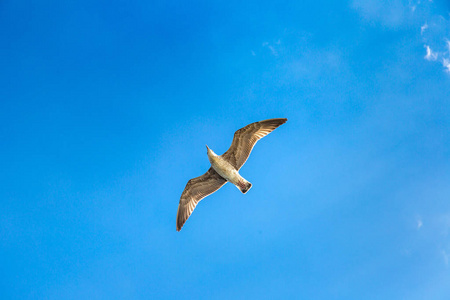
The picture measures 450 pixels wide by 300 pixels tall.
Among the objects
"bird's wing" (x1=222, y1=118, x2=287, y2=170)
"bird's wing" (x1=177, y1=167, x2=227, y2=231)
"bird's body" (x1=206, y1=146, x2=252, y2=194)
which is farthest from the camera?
"bird's wing" (x1=177, y1=167, x2=227, y2=231)

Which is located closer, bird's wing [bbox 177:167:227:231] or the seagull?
the seagull

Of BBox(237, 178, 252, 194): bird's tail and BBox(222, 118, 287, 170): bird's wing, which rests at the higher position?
BBox(222, 118, 287, 170): bird's wing

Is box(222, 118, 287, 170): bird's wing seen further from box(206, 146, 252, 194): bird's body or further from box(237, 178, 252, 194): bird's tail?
box(237, 178, 252, 194): bird's tail

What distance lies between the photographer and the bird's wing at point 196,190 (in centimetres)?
1764

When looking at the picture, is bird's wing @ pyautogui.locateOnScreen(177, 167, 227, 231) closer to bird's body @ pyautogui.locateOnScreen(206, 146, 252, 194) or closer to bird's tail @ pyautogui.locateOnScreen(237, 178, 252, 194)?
bird's body @ pyautogui.locateOnScreen(206, 146, 252, 194)

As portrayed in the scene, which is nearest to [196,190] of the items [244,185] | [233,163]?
[233,163]

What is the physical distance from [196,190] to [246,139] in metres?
3.99

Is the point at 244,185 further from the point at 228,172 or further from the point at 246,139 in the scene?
the point at 246,139

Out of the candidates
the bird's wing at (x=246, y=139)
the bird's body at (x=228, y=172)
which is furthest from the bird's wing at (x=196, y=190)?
the bird's wing at (x=246, y=139)

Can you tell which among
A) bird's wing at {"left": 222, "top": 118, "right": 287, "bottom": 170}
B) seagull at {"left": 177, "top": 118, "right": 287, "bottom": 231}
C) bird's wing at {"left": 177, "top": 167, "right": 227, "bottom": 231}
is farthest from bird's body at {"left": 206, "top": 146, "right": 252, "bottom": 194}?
bird's wing at {"left": 177, "top": 167, "right": 227, "bottom": 231}

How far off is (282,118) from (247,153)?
246 centimetres

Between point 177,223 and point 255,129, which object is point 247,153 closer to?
point 255,129

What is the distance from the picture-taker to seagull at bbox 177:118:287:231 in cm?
1658

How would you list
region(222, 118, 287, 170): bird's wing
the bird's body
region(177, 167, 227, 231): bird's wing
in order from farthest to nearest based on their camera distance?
region(177, 167, 227, 231): bird's wing, the bird's body, region(222, 118, 287, 170): bird's wing
